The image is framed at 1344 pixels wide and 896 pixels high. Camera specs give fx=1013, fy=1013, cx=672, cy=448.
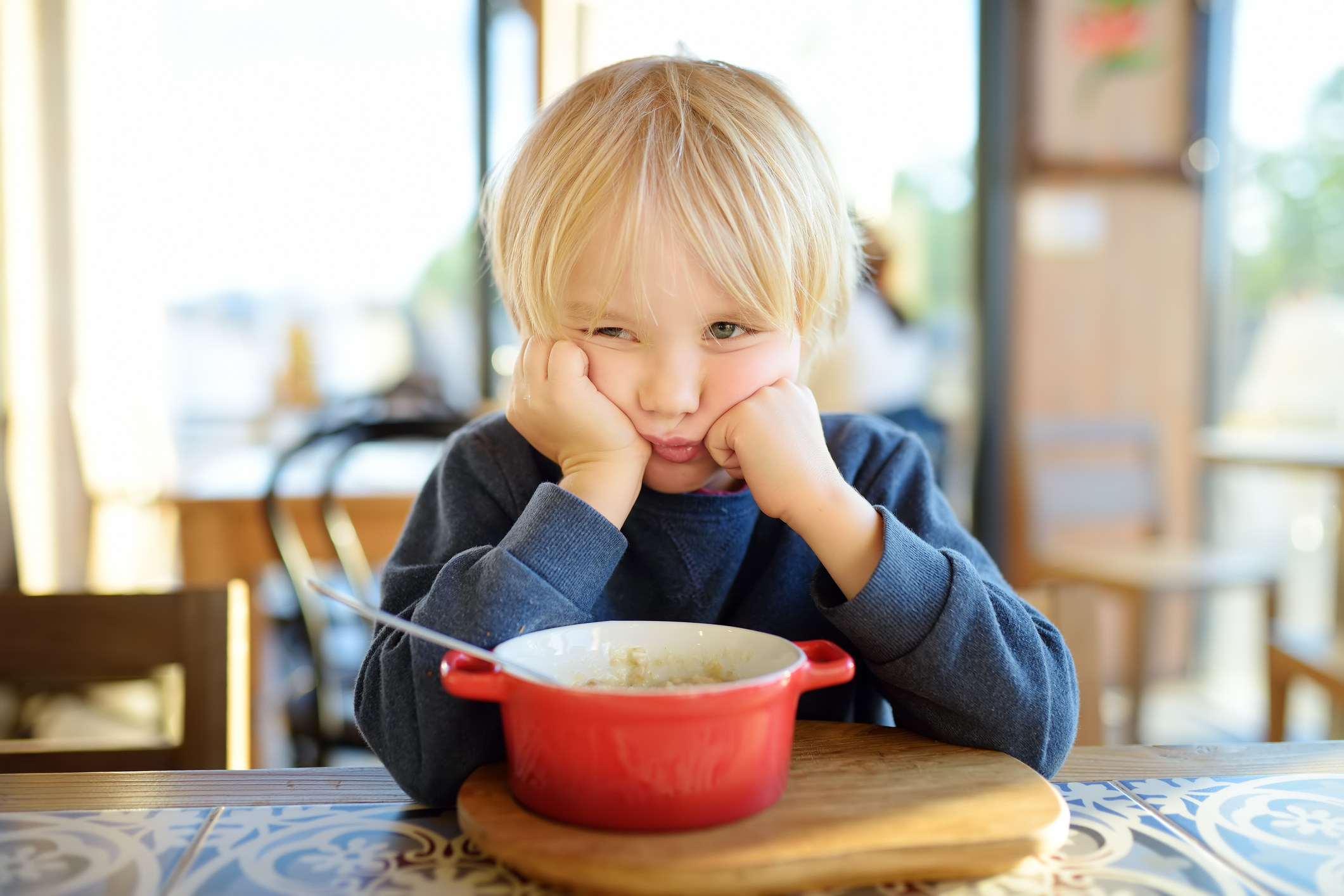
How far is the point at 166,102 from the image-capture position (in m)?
3.41

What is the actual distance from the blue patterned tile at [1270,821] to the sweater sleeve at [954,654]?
0.22 feet

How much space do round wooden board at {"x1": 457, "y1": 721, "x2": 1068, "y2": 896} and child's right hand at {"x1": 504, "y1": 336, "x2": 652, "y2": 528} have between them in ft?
0.70

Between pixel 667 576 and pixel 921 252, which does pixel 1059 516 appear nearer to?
pixel 921 252

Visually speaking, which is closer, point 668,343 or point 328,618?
point 668,343

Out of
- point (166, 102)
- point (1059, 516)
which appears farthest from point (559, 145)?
point (166, 102)

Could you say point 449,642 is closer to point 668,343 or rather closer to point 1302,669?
point 668,343

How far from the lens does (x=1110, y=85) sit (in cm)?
343

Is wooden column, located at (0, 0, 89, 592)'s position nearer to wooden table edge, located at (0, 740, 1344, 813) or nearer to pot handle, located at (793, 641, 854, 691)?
wooden table edge, located at (0, 740, 1344, 813)

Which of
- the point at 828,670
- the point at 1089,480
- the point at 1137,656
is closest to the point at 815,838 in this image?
the point at 828,670

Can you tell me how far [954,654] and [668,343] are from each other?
0.27 metres

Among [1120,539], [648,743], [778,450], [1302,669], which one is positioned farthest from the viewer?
[1120,539]

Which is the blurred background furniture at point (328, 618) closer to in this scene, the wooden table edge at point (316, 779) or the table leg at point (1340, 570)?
the wooden table edge at point (316, 779)

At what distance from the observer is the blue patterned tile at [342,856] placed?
1.52ft

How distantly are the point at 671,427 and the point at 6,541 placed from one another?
200 cm
